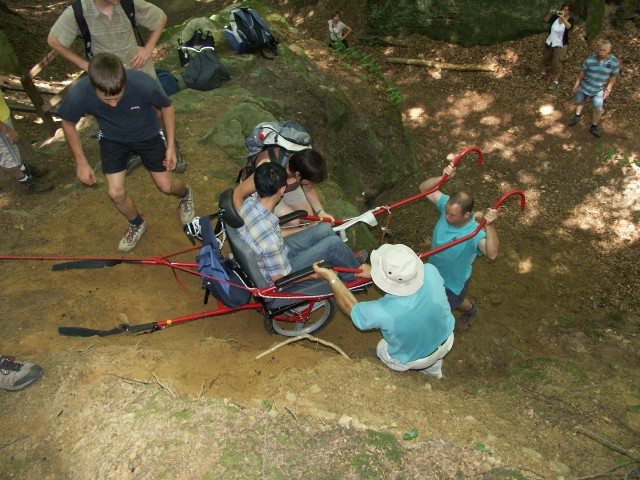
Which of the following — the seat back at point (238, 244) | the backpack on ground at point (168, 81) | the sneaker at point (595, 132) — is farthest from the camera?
the sneaker at point (595, 132)

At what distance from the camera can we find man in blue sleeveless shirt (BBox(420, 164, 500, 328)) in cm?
405

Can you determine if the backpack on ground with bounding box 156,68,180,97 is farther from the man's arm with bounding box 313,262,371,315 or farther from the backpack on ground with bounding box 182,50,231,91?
the man's arm with bounding box 313,262,371,315

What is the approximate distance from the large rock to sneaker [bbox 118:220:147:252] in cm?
1021

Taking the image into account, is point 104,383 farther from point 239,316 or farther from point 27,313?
point 239,316

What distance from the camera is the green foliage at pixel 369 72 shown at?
10.0 metres

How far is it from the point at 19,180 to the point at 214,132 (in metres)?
2.58

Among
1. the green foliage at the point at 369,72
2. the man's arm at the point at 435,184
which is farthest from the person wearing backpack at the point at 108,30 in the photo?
the green foliage at the point at 369,72

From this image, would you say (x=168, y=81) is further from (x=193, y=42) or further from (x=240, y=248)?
(x=240, y=248)

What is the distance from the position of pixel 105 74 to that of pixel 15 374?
7.58ft

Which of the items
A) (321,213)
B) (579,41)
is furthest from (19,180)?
(579,41)

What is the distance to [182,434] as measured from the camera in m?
3.01

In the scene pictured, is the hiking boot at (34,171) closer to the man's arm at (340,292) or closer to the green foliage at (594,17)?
the man's arm at (340,292)

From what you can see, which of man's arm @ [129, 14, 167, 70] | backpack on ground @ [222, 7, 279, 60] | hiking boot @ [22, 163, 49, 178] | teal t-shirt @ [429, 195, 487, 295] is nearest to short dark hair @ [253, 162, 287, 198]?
teal t-shirt @ [429, 195, 487, 295]

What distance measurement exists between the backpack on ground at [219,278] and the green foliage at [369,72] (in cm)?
703
